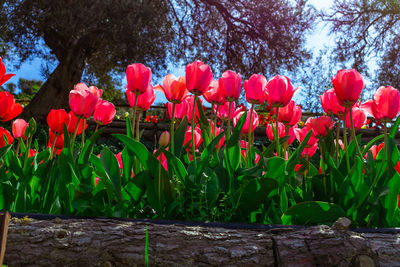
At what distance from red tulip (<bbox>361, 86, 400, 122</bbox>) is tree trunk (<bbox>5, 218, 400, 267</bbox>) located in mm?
463

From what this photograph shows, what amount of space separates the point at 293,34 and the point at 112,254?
9530 mm

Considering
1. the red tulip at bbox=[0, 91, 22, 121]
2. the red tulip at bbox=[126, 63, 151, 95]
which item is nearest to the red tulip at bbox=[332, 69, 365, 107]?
the red tulip at bbox=[126, 63, 151, 95]

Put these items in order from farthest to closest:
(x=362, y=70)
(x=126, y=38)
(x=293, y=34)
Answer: (x=362, y=70) → (x=293, y=34) → (x=126, y=38)

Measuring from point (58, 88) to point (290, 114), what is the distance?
28.5 feet

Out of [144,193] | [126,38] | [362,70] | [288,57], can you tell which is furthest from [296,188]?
[362,70]

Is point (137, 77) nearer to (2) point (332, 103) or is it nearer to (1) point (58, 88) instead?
(2) point (332, 103)

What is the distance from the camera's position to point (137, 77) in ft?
4.34

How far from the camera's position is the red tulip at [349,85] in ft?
4.01

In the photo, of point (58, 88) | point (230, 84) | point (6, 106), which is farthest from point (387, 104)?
point (58, 88)

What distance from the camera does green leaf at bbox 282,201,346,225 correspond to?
1.14 meters

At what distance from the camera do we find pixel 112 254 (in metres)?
0.99

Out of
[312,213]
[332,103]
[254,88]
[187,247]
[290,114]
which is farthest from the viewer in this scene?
[290,114]

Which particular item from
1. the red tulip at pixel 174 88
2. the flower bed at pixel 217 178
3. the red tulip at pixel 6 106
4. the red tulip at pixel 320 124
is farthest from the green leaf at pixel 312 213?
the red tulip at pixel 6 106

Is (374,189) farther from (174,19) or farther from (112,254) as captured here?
(174,19)
